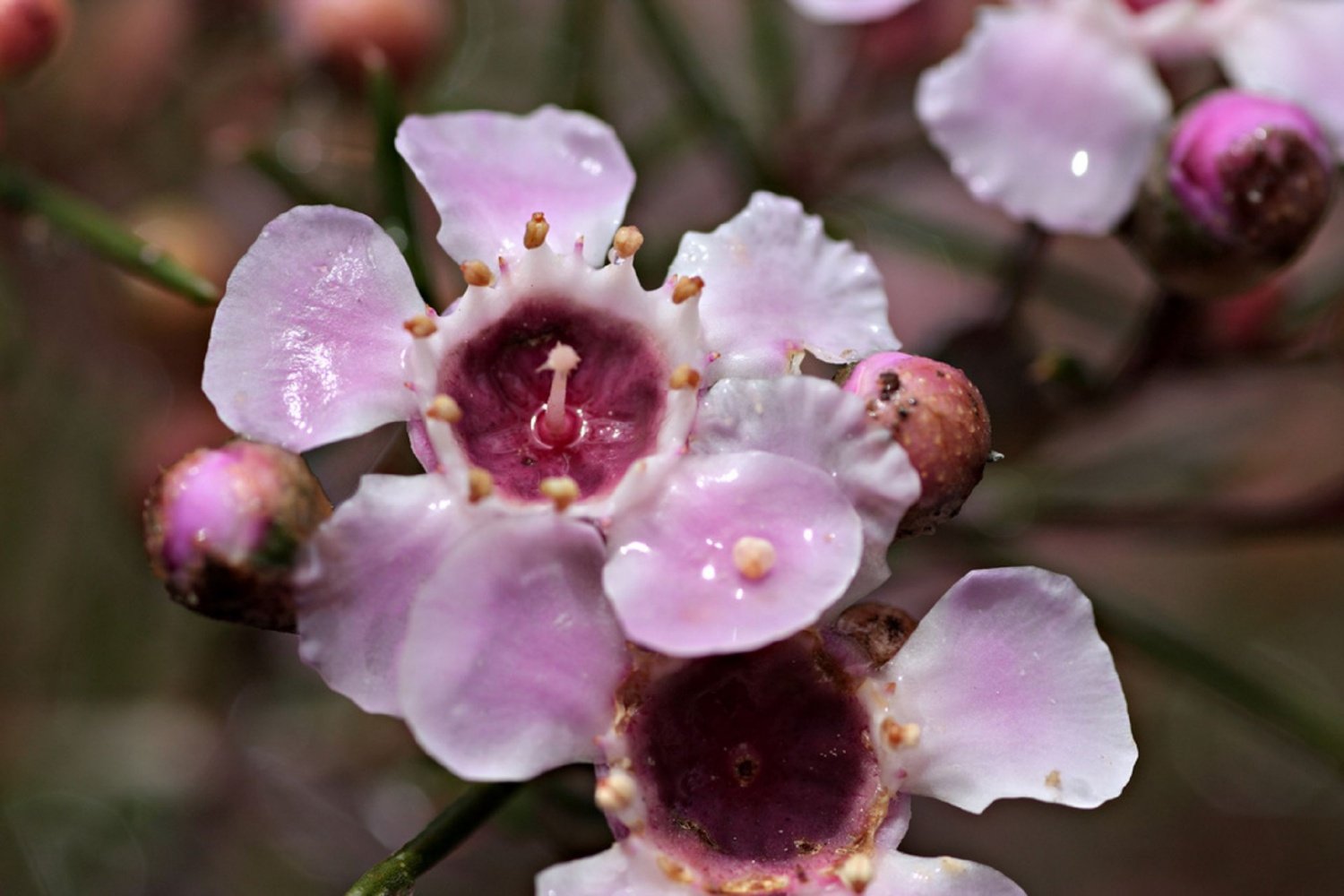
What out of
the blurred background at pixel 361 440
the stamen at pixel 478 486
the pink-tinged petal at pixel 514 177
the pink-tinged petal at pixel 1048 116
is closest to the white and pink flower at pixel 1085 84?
the pink-tinged petal at pixel 1048 116

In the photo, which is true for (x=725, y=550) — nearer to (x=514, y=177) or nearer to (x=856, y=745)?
(x=856, y=745)

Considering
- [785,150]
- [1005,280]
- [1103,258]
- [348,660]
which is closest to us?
[348,660]

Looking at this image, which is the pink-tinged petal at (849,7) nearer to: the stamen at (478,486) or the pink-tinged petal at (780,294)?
the pink-tinged petal at (780,294)

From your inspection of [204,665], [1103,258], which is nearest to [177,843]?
[204,665]

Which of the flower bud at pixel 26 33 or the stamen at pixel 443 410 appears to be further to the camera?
the flower bud at pixel 26 33

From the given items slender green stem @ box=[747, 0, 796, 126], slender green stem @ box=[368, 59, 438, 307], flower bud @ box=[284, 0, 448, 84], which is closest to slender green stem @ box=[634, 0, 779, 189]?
slender green stem @ box=[747, 0, 796, 126]

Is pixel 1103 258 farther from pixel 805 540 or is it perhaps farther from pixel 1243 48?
pixel 805 540

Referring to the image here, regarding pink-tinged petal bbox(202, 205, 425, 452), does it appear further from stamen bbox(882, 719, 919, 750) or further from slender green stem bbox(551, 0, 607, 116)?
slender green stem bbox(551, 0, 607, 116)
